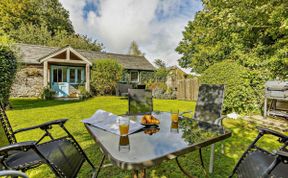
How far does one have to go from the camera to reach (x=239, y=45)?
9.68m

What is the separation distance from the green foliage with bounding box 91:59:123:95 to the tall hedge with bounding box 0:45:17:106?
6701 millimetres

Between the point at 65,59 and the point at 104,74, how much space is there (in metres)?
2.97

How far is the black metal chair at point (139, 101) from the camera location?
3693mm

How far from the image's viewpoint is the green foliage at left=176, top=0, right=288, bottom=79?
6215mm

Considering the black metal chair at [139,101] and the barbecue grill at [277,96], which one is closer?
the black metal chair at [139,101]

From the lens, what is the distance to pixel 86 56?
639 inches

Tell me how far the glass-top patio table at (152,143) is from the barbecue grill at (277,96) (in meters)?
4.71

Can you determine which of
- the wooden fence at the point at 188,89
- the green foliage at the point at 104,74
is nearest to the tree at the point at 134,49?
the green foliage at the point at 104,74

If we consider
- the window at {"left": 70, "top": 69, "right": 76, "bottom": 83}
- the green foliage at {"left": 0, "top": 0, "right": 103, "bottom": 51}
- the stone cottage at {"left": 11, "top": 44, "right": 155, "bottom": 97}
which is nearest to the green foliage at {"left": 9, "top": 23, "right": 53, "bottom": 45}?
the green foliage at {"left": 0, "top": 0, "right": 103, "bottom": 51}

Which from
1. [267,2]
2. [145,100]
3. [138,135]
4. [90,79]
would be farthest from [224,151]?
[90,79]

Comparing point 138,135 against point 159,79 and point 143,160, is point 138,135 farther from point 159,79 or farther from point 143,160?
point 159,79

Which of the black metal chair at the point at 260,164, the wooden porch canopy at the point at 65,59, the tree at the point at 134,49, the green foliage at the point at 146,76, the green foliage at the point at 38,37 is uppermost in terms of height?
the tree at the point at 134,49

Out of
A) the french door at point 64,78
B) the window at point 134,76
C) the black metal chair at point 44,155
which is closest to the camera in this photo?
the black metal chair at point 44,155

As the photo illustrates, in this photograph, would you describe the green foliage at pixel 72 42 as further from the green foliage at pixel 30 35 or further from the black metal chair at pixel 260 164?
the black metal chair at pixel 260 164
